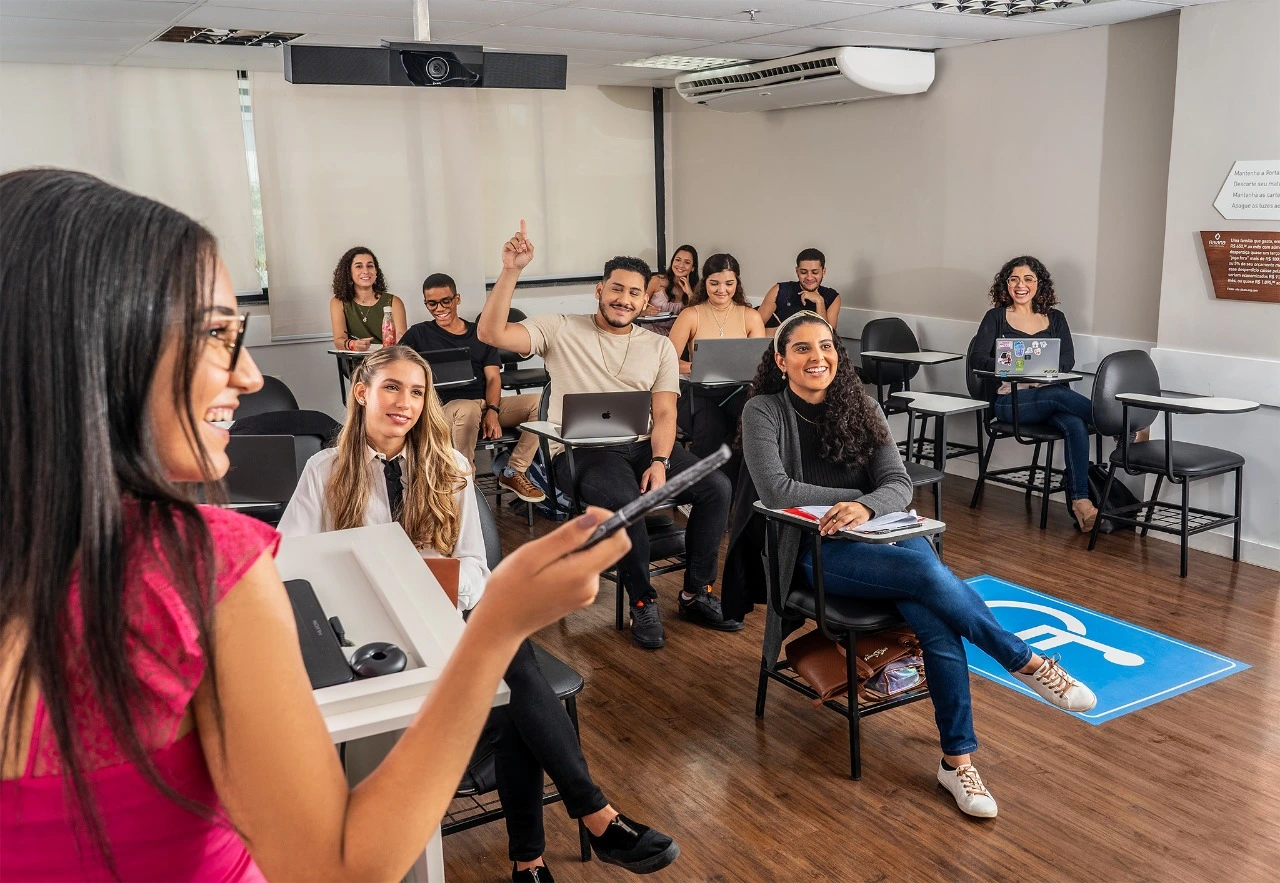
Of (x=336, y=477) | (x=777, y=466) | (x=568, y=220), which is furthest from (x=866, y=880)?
(x=568, y=220)

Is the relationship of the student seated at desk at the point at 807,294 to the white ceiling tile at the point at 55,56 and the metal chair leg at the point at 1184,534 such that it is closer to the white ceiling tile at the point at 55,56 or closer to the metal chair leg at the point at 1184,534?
the metal chair leg at the point at 1184,534

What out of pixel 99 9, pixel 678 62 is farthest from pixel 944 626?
pixel 678 62

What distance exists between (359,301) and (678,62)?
8.75ft

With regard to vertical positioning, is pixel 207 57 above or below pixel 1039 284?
above

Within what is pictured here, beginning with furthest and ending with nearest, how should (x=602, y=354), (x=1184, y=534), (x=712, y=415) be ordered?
(x=712, y=415)
(x=1184, y=534)
(x=602, y=354)

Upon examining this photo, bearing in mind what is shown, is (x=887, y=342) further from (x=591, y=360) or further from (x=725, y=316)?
(x=591, y=360)

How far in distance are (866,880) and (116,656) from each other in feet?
7.56

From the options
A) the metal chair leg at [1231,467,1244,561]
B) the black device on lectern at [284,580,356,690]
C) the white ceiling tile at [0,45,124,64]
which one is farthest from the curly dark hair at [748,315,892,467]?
the white ceiling tile at [0,45,124,64]

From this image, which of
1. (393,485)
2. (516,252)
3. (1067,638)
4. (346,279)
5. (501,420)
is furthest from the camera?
(346,279)

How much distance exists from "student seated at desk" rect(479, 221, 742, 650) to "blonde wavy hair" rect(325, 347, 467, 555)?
1191mm

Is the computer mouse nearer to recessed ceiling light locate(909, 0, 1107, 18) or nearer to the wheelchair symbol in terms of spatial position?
the wheelchair symbol

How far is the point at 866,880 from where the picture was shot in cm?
257

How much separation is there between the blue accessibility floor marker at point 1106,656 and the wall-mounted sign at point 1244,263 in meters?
1.77

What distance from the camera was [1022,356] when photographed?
5.59 m
